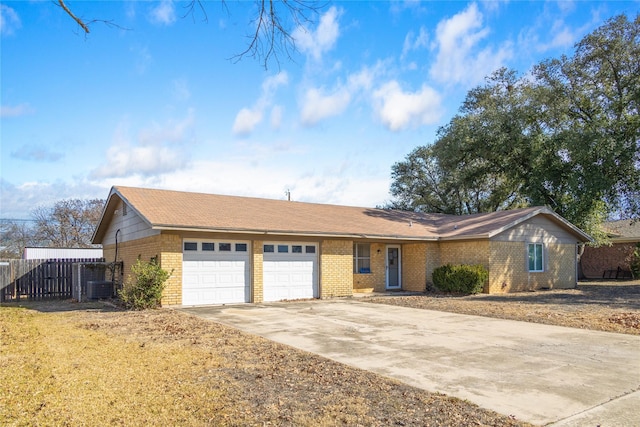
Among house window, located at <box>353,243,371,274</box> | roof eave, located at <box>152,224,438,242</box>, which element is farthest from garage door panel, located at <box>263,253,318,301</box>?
house window, located at <box>353,243,371,274</box>

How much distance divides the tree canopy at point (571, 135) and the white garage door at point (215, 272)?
16.8m

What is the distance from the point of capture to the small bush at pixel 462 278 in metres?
19.1

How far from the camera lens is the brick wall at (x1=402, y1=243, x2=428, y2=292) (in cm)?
2117

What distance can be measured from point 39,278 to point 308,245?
11.0 metres

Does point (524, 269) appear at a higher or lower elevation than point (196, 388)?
higher

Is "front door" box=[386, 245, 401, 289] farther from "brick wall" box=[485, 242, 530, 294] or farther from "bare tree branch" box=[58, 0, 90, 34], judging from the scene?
"bare tree branch" box=[58, 0, 90, 34]

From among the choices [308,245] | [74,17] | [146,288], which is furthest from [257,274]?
[74,17]

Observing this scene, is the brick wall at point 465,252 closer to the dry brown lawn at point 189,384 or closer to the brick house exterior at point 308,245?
the brick house exterior at point 308,245

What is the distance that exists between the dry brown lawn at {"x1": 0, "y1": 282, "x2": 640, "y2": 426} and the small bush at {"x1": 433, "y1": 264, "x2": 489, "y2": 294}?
811cm

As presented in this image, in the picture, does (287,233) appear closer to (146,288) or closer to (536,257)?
(146,288)

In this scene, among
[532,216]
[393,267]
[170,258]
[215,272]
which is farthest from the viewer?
[393,267]

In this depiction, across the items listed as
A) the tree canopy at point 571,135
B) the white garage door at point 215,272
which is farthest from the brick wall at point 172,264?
the tree canopy at point 571,135

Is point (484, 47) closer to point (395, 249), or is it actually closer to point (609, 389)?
point (609, 389)

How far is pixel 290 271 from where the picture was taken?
17672 mm
